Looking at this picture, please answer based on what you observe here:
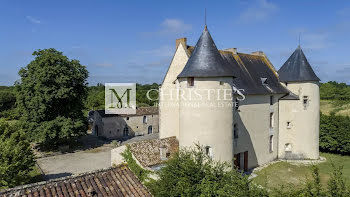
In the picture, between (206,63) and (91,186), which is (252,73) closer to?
(206,63)

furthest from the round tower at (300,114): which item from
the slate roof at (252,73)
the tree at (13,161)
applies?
the tree at (13,161)

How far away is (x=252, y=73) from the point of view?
831 inches

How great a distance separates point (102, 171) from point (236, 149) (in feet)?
40.8

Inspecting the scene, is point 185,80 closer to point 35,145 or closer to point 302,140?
point 302,140

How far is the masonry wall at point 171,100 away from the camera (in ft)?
64.4

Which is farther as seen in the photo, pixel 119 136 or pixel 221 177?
pixel 119 136

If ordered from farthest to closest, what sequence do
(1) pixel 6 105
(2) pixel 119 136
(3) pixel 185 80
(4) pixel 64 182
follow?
(1) pixel 6 105
(2) pixel 119 136
(3) pixel 185 80
(4) pixel 64 182

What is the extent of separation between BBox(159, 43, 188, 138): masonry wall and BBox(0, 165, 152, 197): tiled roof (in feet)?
40.0

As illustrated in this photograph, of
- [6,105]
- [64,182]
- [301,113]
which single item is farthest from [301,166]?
[6,105]

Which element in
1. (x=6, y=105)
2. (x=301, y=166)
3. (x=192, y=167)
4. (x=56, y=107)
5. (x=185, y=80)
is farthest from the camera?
(x=6, y=105)

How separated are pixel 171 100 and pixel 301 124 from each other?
40.9 feet

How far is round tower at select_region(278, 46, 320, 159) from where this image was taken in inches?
839

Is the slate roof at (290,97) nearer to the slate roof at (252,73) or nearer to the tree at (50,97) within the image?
the slate roof at (252,73)

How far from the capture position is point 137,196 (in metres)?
7.42
